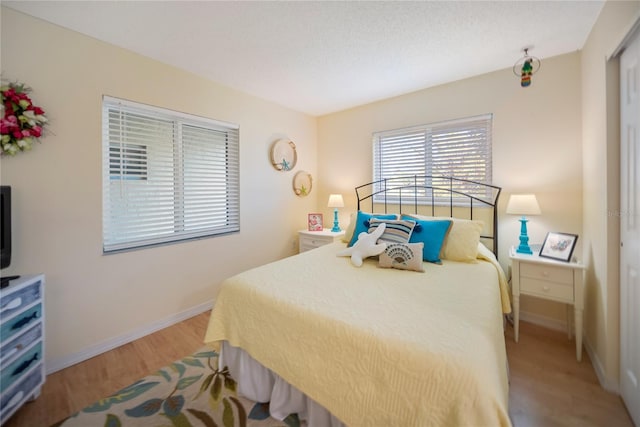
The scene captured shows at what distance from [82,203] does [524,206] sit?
3.53 meters

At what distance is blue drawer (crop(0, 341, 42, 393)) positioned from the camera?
1.35 meters

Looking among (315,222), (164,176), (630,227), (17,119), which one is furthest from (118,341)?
(630,227)

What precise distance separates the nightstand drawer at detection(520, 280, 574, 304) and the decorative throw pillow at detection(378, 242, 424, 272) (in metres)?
0.95

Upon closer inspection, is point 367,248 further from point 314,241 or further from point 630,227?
point 630,227

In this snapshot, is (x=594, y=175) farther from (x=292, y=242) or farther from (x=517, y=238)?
(x=292, y=242)

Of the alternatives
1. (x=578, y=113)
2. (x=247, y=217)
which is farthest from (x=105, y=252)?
(x=578, y=113)

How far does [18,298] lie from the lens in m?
1.44

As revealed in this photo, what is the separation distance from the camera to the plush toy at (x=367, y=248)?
200cm

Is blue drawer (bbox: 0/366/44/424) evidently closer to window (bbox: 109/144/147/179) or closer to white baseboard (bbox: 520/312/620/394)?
window (bbox: 109/144/147/179)

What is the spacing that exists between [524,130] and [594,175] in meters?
0.74

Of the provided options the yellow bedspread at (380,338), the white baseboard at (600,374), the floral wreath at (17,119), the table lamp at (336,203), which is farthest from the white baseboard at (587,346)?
the floral wreath at (17,119)

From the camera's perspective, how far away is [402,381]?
937 millimetres

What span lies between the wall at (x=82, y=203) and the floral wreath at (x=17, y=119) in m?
0.09

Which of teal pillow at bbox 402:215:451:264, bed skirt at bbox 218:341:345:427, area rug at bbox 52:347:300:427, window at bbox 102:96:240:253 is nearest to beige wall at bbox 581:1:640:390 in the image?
teal pillow at bbox 402:215:451:264
